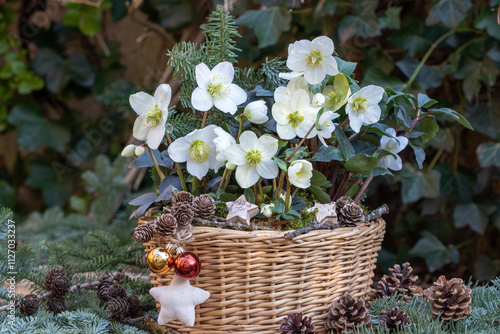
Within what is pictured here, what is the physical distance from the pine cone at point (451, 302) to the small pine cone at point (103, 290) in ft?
1.51

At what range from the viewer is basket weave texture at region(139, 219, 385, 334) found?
522 mm

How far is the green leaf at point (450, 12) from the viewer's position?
113 centimetres

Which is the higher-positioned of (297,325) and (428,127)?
(428,127)

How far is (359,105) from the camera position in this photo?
559mm

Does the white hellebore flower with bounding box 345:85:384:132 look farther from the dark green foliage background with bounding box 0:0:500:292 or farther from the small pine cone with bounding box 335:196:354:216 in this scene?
the dark green foliage background with bounding box 0:0:500:292

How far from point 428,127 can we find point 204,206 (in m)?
0.34

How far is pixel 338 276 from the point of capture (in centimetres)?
58

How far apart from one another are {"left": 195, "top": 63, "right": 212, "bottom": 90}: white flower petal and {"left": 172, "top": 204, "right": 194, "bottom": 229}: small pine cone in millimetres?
162

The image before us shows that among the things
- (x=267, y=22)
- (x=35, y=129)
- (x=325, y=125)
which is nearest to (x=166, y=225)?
(x=325, y=125)

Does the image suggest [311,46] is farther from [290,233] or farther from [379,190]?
[379,190]

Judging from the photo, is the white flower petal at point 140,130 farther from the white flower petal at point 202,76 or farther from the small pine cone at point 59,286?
the small pine cone at point 59,286

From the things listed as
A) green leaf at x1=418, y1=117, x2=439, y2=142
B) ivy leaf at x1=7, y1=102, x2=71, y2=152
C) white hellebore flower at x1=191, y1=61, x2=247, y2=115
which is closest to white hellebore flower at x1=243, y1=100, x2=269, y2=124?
white hellebore flower at x1=191, y1=61, x2=247, y2=115

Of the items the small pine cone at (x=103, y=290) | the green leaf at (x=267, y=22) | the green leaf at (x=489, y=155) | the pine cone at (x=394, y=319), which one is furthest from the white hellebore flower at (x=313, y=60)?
the green leaf at (x=489, y=155)

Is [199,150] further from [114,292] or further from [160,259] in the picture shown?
[114,292]
